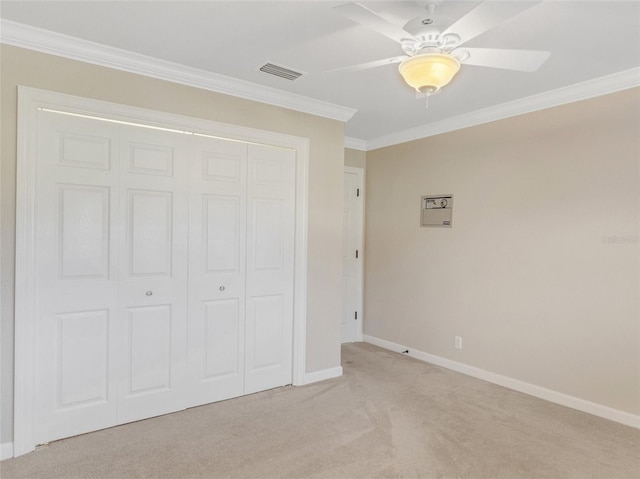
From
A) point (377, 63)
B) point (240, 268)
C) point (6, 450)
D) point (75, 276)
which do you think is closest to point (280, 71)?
point (377, 63)

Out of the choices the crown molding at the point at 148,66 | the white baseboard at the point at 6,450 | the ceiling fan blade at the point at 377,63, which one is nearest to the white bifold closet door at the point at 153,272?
the white baseboard at the point at 6,450

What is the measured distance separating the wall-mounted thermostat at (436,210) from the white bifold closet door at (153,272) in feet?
5.33

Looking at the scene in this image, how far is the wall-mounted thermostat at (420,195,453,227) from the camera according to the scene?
13.3ft

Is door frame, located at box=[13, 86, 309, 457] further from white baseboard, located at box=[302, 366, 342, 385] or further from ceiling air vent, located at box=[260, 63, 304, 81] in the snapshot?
white baseboard, located at box=[302, 366, 342, 385]

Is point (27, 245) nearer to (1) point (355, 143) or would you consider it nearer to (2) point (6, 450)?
(2) point (6, 450)

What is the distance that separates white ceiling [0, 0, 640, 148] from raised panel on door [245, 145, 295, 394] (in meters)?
0.71

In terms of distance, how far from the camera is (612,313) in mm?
2910

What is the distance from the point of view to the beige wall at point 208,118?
2.33 m

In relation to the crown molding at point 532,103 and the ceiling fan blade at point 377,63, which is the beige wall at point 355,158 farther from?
the ceiling fan blade at point 377,63

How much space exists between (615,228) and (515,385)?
1.57 metres

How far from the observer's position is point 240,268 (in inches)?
127

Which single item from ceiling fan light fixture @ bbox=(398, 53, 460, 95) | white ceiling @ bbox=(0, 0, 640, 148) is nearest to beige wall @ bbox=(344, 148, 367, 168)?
white ceiling @ bbox=(0, 0, 640, 148)

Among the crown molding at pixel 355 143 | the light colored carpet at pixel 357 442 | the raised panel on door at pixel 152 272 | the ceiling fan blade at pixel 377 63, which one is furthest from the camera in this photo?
the crown molding at pixel 355 143

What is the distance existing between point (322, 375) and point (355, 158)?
272 centimetres
